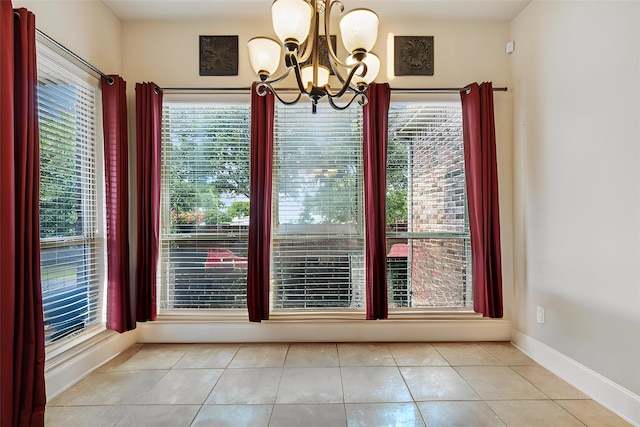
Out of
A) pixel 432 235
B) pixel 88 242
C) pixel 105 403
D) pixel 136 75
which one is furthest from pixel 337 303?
pixel 136 75

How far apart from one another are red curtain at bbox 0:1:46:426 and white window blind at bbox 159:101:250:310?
3.77 ft

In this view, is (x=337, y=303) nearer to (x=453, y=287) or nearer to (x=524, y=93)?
(x=453, y=287)

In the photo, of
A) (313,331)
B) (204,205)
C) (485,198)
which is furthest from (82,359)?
(485,198)

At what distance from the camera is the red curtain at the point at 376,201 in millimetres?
2619

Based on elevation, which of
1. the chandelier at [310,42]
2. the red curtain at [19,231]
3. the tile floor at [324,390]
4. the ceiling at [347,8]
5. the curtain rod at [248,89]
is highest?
the ceiling at [347,8]

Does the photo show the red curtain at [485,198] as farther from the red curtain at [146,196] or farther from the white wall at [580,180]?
the red curtain at [146,196]

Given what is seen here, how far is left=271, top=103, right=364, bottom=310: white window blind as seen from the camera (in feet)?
9.27

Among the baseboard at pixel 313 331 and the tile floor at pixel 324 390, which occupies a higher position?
the baseboard at pixel 313 331

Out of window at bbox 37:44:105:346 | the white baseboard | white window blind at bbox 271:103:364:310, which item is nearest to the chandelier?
white window blind at bbox 271:103:364:310

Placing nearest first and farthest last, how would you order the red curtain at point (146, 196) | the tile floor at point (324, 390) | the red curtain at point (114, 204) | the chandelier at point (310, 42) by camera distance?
1. the chandelier at point (310, 42)
2. the tile floor at point (324, 390)
3. the red curtain at point (114, 204)
4. the red curtain at point (146, 196)

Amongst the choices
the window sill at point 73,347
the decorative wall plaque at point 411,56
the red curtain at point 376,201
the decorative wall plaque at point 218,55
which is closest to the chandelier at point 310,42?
the red curtain at point 376,201

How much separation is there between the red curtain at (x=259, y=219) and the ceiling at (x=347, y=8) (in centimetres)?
81

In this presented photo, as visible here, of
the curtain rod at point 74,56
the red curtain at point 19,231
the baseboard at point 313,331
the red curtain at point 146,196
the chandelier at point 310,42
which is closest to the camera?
the chandelier at point 310,42

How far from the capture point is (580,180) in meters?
2.07
